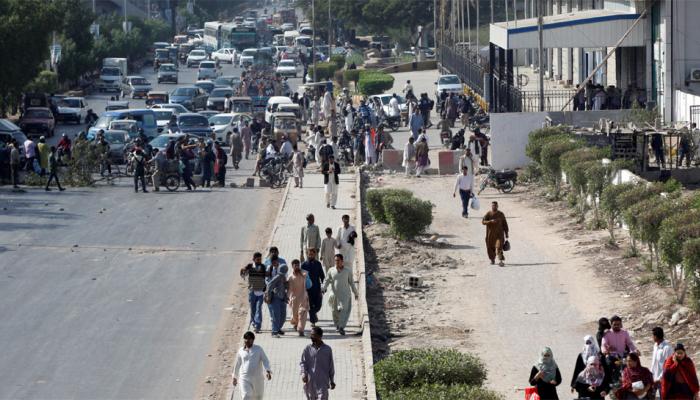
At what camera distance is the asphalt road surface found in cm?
1839

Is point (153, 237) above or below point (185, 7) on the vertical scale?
below

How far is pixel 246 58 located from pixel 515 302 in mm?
71258

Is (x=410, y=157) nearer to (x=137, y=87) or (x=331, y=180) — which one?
(x=331, y=180)

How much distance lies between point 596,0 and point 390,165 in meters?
14.7

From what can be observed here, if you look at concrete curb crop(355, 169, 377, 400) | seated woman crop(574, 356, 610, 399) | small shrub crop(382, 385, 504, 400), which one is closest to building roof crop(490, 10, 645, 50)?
concrete curb crop(355, 169, 377, 400)

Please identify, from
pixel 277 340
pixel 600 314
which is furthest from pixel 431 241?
pixel 277 340

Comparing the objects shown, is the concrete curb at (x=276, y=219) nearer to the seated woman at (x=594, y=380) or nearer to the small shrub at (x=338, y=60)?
the seated woman at (x=594, y=380)

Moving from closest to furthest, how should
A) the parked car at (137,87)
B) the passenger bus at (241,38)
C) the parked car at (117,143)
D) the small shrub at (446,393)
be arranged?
the small shrub at (446,393)
the parked car at (117,143)
the parked car at (137,87)
the passenger bus at (241,38)

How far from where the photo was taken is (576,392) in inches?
611

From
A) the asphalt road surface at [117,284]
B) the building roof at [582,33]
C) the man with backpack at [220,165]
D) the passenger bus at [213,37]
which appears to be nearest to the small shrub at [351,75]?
the passenger bus at [213,37]

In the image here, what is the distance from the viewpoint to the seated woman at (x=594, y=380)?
15.1 meters

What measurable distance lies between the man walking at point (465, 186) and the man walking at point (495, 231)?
4658 mm

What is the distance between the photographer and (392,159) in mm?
40000

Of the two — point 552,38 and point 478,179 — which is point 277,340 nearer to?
point 478,179
